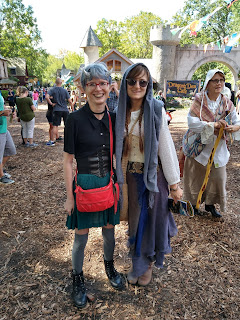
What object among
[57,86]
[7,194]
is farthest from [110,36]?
[7,194]

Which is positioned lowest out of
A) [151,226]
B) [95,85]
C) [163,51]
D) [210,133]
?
A: [151,226]

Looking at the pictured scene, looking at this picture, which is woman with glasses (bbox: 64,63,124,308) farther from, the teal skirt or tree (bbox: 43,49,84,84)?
tree (bbox: 43,49,84,84)

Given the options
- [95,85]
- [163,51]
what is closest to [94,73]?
[95,85]

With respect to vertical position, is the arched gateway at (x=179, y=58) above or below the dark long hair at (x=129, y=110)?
above

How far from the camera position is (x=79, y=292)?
6.50 ft

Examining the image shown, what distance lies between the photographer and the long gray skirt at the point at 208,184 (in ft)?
9.65

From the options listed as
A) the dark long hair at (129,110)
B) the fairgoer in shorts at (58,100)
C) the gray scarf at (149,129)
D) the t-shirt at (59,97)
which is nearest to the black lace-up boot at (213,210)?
the gray scarf at (149,129)

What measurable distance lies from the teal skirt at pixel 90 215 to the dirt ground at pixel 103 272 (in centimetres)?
77

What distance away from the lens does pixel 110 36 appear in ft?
156

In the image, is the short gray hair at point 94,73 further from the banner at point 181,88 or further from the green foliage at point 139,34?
the green foliage at point 139,34

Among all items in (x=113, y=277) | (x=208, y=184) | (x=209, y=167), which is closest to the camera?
(x=113, y=277)

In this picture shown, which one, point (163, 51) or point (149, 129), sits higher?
point (163, 51)

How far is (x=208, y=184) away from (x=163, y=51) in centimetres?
1874

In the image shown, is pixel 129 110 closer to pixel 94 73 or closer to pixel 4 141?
pixel 94 73
